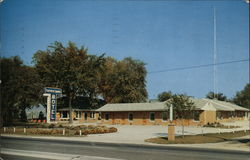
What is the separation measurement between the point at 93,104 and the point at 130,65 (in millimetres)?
9154

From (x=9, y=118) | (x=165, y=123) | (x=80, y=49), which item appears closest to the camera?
(x=9, y=118)

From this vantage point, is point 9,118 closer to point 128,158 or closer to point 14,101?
point 14,101

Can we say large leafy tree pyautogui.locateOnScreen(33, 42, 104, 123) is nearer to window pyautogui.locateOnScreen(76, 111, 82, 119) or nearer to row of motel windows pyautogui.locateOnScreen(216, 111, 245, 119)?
window pyautogui.locateOnScreen(76, 111, 82, 119)

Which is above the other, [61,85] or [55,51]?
[55,51]

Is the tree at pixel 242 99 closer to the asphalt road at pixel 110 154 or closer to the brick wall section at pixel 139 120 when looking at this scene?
the brick wall section at pixel 139 120


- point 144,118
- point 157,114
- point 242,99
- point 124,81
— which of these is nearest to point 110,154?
point 157,114

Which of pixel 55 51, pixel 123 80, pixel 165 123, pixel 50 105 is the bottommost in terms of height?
pixel 165 123

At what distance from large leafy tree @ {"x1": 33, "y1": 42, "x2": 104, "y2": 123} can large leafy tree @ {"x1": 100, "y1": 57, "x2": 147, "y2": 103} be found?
16.4ft

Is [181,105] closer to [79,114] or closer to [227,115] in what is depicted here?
[227,115]

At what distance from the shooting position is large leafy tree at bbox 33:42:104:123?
137ft

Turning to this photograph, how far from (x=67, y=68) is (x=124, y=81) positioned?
40.6ft

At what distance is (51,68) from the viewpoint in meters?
41.8

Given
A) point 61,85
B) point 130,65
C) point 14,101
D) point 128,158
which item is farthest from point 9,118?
point 128,158

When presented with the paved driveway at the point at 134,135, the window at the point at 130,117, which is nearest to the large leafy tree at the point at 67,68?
the window at the point at 130,117
